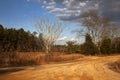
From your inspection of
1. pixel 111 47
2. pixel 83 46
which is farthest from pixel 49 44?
pixel 111 47

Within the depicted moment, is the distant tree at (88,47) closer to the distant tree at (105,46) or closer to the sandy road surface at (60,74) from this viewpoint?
the distant tree at (105,46)

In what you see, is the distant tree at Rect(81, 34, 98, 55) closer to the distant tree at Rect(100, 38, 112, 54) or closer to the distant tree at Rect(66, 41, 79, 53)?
the distant tree at Rect(66, 41, 79, 53)

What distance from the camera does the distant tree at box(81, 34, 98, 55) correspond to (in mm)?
56469

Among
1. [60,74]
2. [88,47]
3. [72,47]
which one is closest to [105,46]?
[88,47]

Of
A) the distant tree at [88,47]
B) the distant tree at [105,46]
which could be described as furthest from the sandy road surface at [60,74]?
the distant tree at [105,46]

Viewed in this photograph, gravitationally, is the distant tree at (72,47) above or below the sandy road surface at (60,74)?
above

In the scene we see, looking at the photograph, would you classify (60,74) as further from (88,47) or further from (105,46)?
(105,46)

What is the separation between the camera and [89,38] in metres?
59.2

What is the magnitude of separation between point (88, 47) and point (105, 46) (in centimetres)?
716

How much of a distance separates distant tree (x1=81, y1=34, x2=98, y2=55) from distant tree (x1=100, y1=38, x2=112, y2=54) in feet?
10.2

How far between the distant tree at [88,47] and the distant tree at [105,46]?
10.2ft

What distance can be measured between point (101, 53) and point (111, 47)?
410cm

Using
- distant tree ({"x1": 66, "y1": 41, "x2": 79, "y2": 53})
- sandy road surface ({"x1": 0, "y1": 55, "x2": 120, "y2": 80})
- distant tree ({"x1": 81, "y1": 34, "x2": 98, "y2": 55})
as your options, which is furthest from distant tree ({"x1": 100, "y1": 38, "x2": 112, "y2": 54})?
sandy road surface ({"x1": 0, "y1": 55, "x2": 120, "y2": 80})

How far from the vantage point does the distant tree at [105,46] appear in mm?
60531
